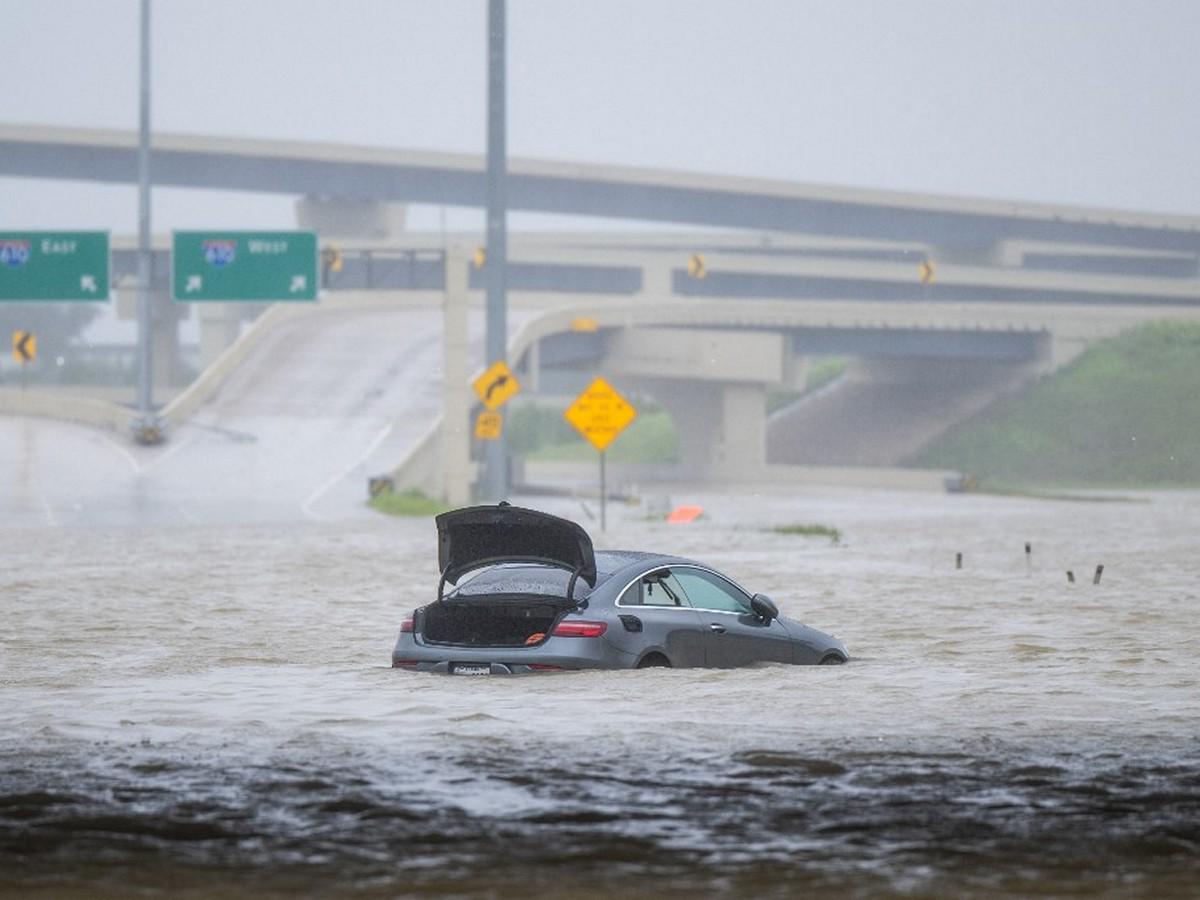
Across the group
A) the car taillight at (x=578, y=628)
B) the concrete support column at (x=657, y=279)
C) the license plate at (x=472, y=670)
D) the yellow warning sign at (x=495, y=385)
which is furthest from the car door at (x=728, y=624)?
the concrete support column at (x=657, y=279)

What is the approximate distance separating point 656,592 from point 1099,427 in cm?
7850

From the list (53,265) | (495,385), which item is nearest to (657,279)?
(53,265)

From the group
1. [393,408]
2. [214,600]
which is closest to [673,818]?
[214,600]

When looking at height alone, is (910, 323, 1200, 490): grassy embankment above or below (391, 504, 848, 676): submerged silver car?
above

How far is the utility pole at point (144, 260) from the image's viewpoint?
55875 mm

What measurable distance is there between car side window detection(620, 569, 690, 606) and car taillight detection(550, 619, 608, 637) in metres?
0.50

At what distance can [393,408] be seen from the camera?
6950cm

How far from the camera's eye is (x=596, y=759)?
12984 mm

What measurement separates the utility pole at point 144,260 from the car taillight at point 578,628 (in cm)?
4125

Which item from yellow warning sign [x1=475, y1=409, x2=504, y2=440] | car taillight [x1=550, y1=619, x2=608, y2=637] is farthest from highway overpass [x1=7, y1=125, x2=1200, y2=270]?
car taillight [x1=550, y1=619, x2=608, y2=637]

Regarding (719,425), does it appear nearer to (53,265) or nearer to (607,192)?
(607,192)

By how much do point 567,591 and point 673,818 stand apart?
15.8 ft

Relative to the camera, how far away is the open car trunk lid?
15742 millimetres

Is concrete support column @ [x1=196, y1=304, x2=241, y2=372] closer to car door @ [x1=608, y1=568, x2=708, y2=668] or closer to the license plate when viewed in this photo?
car door @ [x1=608, y1=568, x2=708, y2=668]
